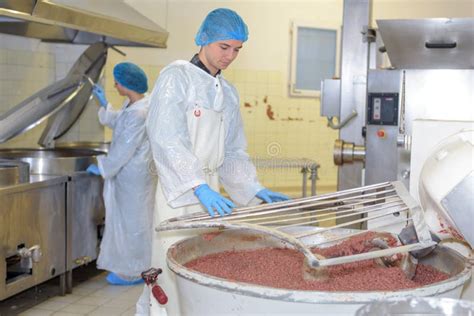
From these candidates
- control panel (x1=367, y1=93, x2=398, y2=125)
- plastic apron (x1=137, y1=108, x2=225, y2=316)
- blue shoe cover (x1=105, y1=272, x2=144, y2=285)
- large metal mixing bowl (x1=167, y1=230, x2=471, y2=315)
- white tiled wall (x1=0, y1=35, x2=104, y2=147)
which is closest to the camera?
large metal mixing bowl (x1=167, y1=230, x2=471, y2=315)

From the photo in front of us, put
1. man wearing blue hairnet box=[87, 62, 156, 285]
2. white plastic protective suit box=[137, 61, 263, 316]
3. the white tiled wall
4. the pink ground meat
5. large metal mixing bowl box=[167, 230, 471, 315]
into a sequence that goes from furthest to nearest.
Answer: the white tiled wall < man wearing blue hairnet box=[87, 62, 156, 285] < white plastic protective suit box=[137, 61, 263, 316] < the pink ground meat < large metal mixing bowl box=[167, 230, 471, 315]

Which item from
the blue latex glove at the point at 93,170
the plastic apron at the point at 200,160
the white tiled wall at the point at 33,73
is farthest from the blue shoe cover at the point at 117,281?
the plastic apron at the point at 200,160

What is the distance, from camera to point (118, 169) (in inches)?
142

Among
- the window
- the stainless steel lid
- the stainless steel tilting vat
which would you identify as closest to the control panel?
the stainless steel lid

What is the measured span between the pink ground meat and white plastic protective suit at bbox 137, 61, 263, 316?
0.39m

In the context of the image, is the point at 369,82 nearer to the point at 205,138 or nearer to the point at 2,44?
the point at 205,138

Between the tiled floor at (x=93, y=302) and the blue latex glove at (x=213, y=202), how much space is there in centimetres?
155

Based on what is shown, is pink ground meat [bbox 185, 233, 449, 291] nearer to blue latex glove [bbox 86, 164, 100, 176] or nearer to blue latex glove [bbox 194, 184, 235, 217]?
blue latex glove [bbox 194, 184, 235, 217]

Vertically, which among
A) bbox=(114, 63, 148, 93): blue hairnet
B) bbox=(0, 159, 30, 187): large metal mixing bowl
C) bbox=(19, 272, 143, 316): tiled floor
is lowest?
bbox=(19, 272, 143, 316): tiled floor

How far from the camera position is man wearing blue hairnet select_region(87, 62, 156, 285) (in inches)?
141

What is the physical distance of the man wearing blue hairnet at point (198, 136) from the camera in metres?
2.07

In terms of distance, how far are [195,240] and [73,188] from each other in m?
1.97

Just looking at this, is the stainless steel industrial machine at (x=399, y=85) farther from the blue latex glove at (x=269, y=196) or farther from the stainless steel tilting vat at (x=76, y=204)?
the stainless steel tilting vat at (x=76, y=204)

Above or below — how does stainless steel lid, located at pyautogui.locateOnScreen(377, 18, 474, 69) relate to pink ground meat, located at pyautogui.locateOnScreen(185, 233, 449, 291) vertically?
above
